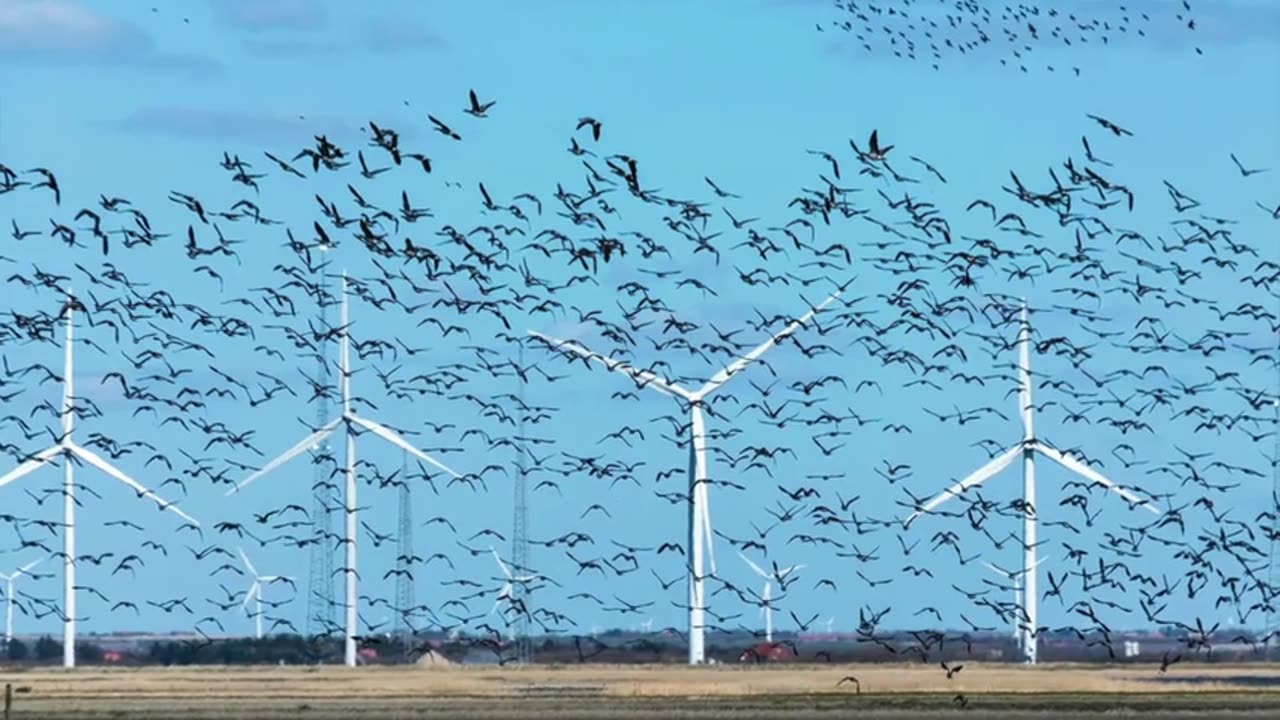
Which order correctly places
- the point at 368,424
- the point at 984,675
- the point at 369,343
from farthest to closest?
the point at 984,675, the point at 368,424, the point at 369,343

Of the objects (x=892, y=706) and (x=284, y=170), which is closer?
(x=284, y=170)

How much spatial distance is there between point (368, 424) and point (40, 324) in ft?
243

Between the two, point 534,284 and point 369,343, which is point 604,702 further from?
point 534,284

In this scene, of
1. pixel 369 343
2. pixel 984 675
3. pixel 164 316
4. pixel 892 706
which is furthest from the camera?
pixel 984 675

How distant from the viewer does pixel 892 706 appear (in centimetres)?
12656

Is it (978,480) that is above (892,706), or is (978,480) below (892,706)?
above

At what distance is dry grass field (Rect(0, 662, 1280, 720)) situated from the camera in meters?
119

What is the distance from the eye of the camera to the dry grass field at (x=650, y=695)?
119 m

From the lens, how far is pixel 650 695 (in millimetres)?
144625

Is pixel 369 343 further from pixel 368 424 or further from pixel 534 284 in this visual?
pixel 368 424

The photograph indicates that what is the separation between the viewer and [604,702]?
134 meters

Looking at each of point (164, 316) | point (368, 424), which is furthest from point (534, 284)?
point (368, 424)

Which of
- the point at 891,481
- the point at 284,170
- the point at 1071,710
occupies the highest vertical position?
the point at 284,170

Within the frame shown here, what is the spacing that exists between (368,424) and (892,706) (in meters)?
45.9
